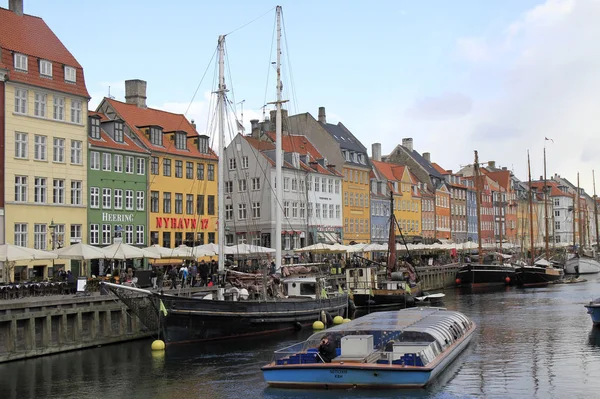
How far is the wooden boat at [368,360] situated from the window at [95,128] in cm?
3241

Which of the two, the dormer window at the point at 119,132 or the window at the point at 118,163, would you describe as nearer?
the window at the point at 118,163

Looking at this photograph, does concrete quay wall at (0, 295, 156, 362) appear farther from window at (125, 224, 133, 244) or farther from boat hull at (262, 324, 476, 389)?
window at (125, 224, 133, 244)

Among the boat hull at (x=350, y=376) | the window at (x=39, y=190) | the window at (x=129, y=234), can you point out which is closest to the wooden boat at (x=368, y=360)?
the boat hull at (x=350, y=376)

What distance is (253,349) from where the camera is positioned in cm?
3347

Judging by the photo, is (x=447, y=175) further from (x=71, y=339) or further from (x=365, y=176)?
(x=71, y=339)

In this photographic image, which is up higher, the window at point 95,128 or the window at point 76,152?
the window at point 95,128

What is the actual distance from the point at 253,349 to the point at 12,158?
22.8 meters

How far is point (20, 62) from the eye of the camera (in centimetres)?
4859

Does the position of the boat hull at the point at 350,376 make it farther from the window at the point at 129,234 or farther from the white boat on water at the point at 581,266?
the white boat on water at the point at 581,266

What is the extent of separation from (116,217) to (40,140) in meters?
8.10

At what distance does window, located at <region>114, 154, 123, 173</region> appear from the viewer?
55688mm

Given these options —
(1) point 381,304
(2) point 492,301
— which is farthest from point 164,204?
(2) point 492,301

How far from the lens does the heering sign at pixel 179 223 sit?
195ft

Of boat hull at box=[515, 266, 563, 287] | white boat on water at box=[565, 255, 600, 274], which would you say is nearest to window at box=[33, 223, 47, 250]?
boat hull at box=[515, 266, 563, 287]
